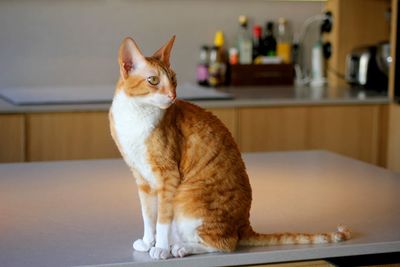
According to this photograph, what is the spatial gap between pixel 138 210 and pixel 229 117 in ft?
5.40

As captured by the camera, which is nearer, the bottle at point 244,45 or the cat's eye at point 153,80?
the cat's eye at point 153,80

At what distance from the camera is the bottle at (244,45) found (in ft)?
13.2

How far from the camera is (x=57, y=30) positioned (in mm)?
3830

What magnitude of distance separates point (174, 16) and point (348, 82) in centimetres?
94

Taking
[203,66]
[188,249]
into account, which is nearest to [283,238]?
[188,249]

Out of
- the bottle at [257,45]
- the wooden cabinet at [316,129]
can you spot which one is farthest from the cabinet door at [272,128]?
the bottle at [257,45]

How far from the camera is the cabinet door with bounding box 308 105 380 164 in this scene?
353cm

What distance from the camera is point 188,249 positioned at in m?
1.40

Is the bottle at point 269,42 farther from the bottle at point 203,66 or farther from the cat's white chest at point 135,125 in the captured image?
the cat's white chest at point 135,125

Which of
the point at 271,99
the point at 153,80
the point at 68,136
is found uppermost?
the point at 153,80

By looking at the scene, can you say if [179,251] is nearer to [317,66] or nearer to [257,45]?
[257,45]

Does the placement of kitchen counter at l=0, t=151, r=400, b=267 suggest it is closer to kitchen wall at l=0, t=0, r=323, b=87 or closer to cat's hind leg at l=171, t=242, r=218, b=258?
cat's hind leg at l=171, t=242, r=218, b=258

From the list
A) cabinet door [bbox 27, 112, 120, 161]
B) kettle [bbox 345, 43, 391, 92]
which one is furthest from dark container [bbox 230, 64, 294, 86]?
cabinet door [bbox 27, 112, 120, 161]

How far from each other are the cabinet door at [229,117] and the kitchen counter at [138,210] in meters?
0.88
